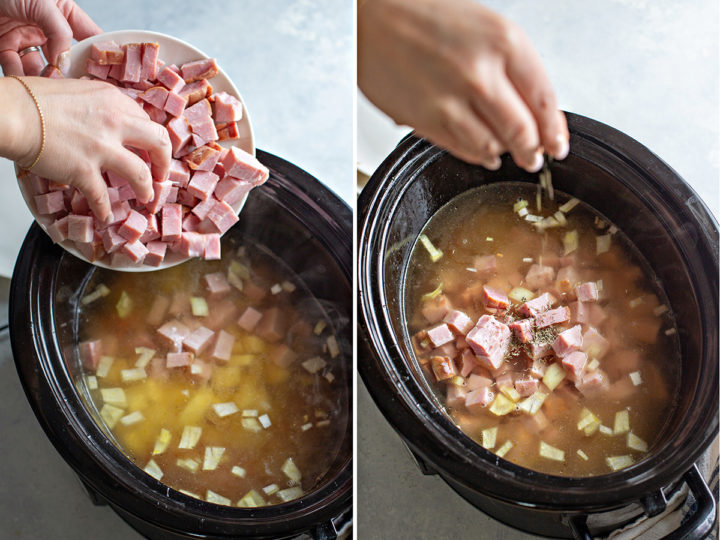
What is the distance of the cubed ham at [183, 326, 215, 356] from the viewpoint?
0.75m

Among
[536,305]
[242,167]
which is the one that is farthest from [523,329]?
[242,167]

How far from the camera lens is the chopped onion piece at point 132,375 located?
74 cm

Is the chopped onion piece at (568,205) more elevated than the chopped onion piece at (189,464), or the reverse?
the chopped onion piece at (568,205)

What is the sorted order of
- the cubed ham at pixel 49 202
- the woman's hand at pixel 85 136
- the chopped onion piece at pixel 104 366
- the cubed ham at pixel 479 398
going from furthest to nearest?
1. the chopped onion piece at pixel 104 366
2. the cubed ham at pixel 49 202
3. the woman's hand at pixel 85 136
4. the cubed ham at pixel 479 398

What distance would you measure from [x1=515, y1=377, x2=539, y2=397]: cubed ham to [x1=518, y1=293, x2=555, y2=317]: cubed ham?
47 mm

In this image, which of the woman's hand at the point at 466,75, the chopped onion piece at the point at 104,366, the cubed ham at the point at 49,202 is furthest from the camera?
the chopped onion piece at the point at 104,366

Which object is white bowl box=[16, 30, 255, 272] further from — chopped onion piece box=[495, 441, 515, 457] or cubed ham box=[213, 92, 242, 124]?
chopped onion piece box=[495, 441, 515, 457]

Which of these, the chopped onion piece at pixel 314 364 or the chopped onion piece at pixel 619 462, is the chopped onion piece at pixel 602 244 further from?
the chopped onion piece at pixel 314 364

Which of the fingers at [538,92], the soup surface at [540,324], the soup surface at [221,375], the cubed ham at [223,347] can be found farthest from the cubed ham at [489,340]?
the cubed ham at [223,347]

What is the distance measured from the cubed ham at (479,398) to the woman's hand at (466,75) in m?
0.15

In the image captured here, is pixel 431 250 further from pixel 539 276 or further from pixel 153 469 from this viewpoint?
pixel 153 469

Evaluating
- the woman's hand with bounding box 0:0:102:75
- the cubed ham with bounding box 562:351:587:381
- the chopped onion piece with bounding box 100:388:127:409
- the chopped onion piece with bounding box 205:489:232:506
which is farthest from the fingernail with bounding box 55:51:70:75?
the cubed ham with bounding box 562:351:587:381

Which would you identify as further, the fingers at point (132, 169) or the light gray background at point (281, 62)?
the light gray background at point (281, 62)

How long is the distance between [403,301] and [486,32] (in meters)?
0.18
